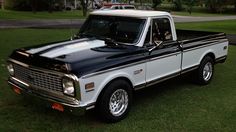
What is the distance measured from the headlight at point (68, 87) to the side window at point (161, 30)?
2.10 m

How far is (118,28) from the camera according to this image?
6418 mm

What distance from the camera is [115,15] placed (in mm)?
6547

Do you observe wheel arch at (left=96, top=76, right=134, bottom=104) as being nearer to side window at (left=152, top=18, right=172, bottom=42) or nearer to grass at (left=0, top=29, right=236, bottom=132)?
grass at (left=0, top=29, right=236, bottom=132)

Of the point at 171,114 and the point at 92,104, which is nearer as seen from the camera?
the point at 92,104

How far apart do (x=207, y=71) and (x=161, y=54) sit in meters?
2.23

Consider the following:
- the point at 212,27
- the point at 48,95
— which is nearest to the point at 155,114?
the point at 48,95

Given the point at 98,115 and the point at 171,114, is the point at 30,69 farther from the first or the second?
the point at 171,114

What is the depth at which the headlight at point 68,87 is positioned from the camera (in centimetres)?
494

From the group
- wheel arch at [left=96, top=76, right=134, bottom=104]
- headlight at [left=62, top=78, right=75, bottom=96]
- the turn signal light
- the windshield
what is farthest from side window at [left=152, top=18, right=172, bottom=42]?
the turn signal light

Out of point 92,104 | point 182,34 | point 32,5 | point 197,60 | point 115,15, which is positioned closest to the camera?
point 92,104

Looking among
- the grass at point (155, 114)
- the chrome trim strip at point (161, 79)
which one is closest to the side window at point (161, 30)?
the chrome trim strip at point (161, 79)

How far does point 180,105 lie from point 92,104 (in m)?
2.10

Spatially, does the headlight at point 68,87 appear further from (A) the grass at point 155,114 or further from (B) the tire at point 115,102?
(B) the tire at point 115,102

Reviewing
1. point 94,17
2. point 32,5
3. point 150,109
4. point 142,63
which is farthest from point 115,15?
point 32,5
